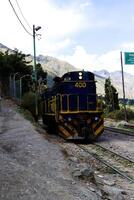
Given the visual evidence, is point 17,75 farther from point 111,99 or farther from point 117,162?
point 117,162

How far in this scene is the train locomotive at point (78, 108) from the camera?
88.9ft

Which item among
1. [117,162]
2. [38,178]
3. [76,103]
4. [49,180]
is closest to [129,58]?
[76,103]

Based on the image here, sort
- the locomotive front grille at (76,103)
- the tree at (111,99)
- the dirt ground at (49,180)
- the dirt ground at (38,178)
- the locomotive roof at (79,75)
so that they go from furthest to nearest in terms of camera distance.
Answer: the tree at (111,99) < the locomotive roof at (79,75) < the locomotive front grille at (76,103) < the dirt ground at (49,180) < the dirt ground at (38,178)

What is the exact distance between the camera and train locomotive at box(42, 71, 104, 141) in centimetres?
2709

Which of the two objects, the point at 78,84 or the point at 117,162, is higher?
the point at 78,84

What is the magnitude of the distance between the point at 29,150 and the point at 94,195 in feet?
25.6

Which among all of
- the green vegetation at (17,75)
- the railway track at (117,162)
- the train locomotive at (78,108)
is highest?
the green vegetation at (17,75)

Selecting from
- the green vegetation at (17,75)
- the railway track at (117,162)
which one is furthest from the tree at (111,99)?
the railway track at (117,162)

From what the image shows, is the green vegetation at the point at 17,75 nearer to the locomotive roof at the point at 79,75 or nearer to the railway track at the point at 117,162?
the locomotive roof at the point at 79,75

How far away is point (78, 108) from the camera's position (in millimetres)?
27141

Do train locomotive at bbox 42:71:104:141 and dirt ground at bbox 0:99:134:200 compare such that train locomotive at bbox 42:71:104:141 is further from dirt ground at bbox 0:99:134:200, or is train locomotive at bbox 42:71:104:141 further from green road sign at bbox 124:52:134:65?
green road sign at bbox 124:52:134:65

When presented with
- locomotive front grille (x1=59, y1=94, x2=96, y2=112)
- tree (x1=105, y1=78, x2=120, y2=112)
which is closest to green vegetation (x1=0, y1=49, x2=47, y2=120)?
tree (x1=105, y1=78, x2=120, y2=112)

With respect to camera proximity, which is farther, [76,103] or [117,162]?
[76,103]

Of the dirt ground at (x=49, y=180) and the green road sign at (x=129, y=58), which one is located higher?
the green road sign at (x=129, y=58)
